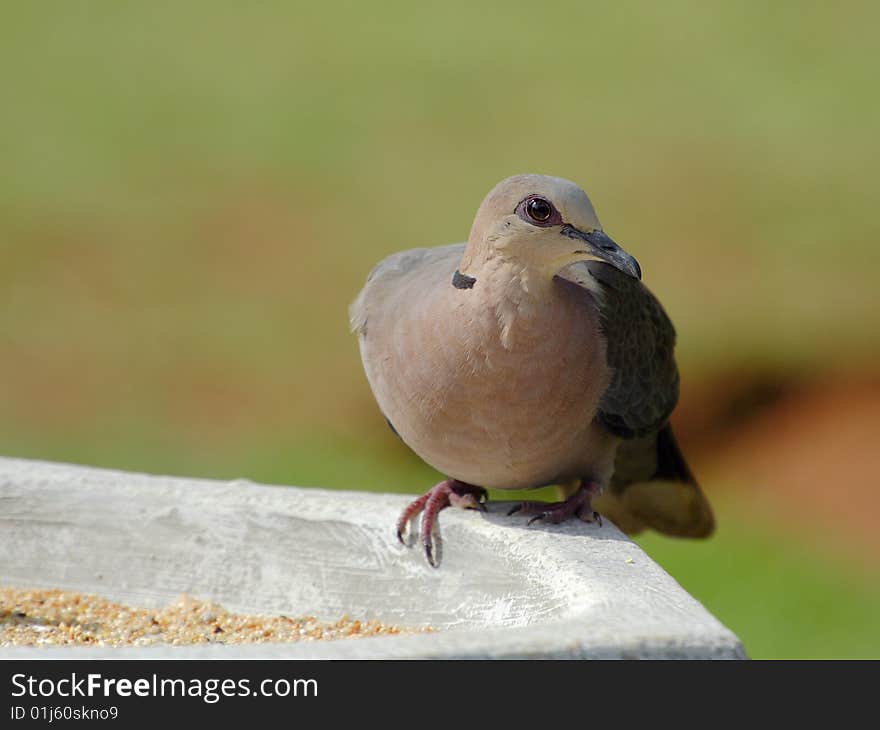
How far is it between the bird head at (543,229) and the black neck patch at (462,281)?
44mm

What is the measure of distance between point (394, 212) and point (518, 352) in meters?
6.03

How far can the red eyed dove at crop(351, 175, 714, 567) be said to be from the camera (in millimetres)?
2467

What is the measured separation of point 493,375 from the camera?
2.51 m

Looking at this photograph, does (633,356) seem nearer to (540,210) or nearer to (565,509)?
(565,509)

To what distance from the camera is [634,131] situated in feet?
29.0

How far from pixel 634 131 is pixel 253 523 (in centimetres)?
676

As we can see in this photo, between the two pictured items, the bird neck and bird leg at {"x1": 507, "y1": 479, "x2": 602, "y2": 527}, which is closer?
the bird neck

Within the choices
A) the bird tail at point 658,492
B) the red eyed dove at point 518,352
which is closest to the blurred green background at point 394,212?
the bird tail at point 658,492

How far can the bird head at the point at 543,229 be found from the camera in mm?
2404

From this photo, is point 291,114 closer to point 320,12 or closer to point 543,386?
point 320,12

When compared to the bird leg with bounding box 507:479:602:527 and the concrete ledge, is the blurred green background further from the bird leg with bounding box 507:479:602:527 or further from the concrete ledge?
the concrete ledge

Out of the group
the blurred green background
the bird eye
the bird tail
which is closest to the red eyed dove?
the bird eye

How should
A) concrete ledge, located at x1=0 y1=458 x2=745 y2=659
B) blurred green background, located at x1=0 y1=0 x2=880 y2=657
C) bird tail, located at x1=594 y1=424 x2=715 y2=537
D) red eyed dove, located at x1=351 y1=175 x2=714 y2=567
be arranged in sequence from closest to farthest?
concrete ledge, located at x1=0 y1=458 x2=745 y2=659, red eyed dove, located at x1=351 y1=175 x2=714 y2=567, bird tail, located at x1=594 y1=424 x2=715 y2=537, blurred green background, located at x1=0 y1=0 x2=880 y2=657
